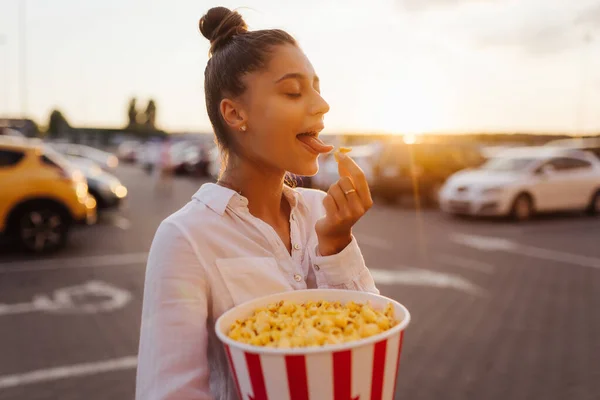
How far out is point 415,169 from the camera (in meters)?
15.2

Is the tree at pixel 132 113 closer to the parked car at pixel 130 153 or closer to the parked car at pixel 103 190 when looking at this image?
the parked car at pixel 130 153

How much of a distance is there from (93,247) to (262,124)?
29.0ft

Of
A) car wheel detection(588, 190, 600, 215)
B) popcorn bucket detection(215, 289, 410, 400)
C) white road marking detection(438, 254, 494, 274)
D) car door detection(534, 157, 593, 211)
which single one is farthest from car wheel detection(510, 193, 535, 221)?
popcorn bucket detection(215, 289, 410, 400)

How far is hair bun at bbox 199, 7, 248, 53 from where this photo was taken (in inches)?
61.0

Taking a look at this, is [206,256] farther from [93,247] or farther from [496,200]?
[496,200]

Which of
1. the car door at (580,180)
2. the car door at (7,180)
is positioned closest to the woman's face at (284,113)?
the car door at (7,180)

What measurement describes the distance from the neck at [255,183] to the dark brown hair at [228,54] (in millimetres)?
62

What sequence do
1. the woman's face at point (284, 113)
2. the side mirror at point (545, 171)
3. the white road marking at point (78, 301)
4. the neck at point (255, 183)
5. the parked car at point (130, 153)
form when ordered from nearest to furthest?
the woman's face at point (284, 113) < the neck at point (255, 183) < the white road marking at point (78, 301) < the side mirror at point (545, 171) < the parked car at point (130, 153)

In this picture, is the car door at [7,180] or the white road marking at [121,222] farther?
the white road marking at [121,222]

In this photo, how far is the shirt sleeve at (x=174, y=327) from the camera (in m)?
1.27

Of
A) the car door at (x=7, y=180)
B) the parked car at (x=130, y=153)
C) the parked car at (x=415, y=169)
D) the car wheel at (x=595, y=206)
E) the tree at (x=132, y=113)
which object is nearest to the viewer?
the car door at (x=7, y=180)

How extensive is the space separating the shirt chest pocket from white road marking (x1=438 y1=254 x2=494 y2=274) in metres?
6.62

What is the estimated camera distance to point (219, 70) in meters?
1.49

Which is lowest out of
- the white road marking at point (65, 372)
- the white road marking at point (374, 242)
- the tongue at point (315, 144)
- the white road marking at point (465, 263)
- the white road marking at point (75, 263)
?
the white road marking at point (75, 263)
